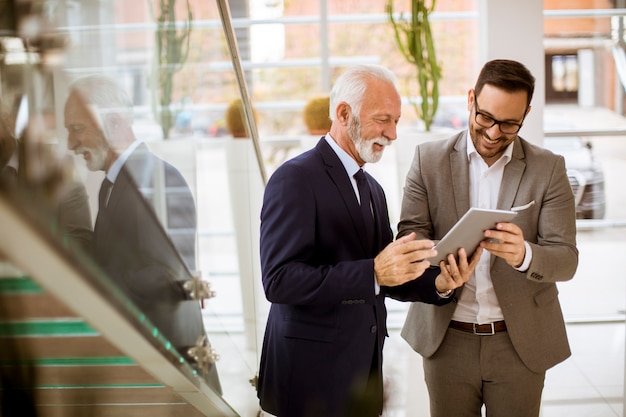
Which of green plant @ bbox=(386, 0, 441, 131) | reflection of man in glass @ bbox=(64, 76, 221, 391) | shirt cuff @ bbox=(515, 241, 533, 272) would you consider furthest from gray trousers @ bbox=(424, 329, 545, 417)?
green plant @ bbox=(386, 0, 441, 131)

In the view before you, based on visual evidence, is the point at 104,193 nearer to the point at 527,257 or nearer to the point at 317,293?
the point at 317,293

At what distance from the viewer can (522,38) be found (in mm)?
4605

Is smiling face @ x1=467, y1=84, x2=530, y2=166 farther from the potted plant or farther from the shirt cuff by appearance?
the potted plant

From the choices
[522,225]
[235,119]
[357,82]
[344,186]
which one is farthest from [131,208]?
[235,119]

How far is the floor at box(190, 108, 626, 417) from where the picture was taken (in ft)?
7.22

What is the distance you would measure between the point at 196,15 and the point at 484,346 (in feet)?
4.27

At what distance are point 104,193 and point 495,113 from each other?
146 cm

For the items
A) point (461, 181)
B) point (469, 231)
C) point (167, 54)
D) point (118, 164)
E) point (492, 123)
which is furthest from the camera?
point (461, 181)

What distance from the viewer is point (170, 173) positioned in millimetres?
1440

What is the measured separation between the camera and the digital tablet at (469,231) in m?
1.92

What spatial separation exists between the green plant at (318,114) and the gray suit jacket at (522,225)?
2209 millimetres

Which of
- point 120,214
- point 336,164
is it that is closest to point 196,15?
point 336,164

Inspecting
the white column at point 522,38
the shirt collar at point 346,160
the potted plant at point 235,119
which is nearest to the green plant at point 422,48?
the white column at point 522,38

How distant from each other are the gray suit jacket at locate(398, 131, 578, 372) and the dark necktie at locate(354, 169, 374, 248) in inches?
9.3
